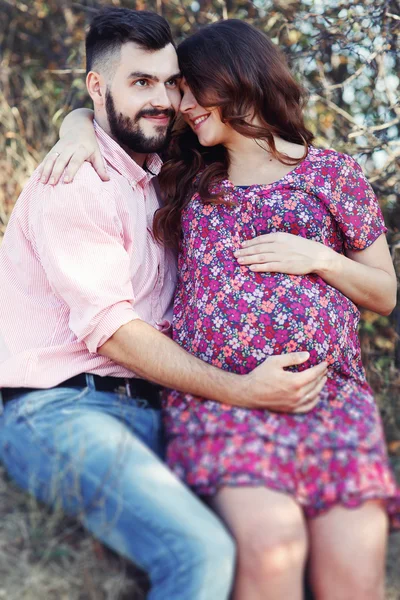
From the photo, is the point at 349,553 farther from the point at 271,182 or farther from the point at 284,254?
the point at 271,182

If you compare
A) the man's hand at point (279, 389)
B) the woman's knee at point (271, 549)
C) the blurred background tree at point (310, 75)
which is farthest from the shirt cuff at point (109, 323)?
the blurred background tree at point (310, 75)

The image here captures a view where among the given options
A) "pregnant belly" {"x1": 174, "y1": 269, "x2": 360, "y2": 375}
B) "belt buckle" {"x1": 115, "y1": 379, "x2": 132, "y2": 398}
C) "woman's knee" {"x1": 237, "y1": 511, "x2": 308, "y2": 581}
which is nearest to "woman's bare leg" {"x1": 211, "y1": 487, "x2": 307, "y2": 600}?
"woman's knee" {"x1": 237, "y1": 511, "x2": 308, "y2": 581}

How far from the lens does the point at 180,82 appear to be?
9.85 ft

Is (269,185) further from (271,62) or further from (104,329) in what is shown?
(104,329)

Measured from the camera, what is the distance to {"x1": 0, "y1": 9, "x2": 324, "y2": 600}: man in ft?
6.83

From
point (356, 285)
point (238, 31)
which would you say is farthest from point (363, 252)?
point (238, 31)

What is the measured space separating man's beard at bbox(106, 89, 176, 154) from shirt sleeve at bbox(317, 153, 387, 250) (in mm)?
695

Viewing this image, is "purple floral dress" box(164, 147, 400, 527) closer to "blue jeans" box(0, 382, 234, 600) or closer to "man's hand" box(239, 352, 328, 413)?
"man's hand" box(239, 352, 328, 413)

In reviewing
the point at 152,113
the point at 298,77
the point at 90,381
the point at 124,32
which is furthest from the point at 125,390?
the point at 298,77

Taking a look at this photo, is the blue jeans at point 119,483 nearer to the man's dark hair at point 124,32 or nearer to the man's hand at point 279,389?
the man's hand at point 279,389

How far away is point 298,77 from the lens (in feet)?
14.1

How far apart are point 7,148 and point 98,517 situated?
356 cm

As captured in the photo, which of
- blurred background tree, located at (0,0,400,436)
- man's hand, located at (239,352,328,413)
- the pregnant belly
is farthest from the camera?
blurred background tree, located at (0,0,400,436)

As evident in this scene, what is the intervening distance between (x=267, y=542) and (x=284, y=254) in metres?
1.10
